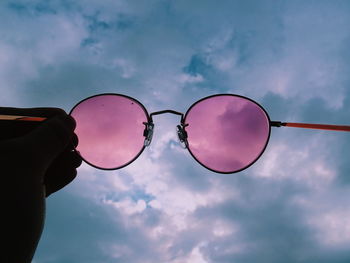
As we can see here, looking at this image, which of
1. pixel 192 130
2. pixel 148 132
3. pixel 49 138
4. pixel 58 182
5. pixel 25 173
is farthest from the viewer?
pixel 192 130

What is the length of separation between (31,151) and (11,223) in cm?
27

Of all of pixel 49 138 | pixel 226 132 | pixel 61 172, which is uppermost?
pixel 226 132

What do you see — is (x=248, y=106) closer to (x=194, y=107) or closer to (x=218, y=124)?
(x=218, y=124)

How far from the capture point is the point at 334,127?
76.5 inches

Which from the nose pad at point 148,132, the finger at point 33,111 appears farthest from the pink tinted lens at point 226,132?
the finger at point 33,111

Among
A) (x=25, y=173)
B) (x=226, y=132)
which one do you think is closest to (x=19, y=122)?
(x=25, y=173)

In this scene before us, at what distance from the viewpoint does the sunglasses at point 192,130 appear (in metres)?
2.60

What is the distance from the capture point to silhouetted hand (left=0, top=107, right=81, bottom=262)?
32.9 inches

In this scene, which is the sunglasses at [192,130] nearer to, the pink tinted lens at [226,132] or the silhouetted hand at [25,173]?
the pink tinted lens at [226,132]

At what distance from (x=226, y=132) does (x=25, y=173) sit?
7.24 feet

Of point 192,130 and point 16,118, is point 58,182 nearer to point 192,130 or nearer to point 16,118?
point 16,118

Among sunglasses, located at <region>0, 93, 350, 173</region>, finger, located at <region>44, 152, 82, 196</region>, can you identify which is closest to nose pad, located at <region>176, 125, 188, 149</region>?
sunglasses, located at <region>0, 93, 350, 173</region>

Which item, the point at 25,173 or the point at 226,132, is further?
the point at 226,132

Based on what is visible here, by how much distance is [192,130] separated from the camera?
288 centimetres
